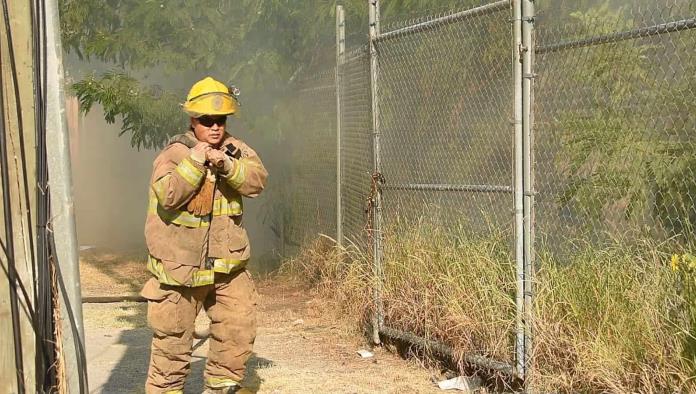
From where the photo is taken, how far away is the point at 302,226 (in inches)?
479

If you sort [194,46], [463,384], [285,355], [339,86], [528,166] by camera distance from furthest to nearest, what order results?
[194,46] < [339,86] < [285,355] < [463,384] < [528,166]

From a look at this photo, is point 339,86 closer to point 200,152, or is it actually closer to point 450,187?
point 450,187

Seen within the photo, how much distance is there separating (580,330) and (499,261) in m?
1.10

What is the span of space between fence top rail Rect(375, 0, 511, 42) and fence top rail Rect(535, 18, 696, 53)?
49 centimetres

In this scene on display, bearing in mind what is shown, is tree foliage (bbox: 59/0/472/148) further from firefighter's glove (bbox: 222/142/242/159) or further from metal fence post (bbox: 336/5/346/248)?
firefighter's glove (bbox: 222/142/242/159)

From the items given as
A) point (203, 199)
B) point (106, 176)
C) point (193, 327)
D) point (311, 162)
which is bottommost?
point (193, 327)

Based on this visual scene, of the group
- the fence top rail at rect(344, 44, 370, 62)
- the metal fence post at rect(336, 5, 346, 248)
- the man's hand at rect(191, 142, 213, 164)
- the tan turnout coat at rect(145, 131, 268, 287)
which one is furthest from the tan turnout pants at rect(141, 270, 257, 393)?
the metal fence post at rect(336, 5, 346, 248)

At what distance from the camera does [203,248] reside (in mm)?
6082

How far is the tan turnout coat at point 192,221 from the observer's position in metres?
5.86

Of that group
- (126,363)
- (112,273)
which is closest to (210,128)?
(126,363)

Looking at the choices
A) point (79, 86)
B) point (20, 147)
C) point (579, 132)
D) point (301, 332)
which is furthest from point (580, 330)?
point (79, 86)

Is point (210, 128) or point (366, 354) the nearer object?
point (210, 128)

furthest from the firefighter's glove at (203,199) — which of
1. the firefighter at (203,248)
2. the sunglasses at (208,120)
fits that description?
the sunglasses at (208,120)

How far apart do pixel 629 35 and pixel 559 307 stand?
1560 millimetres
